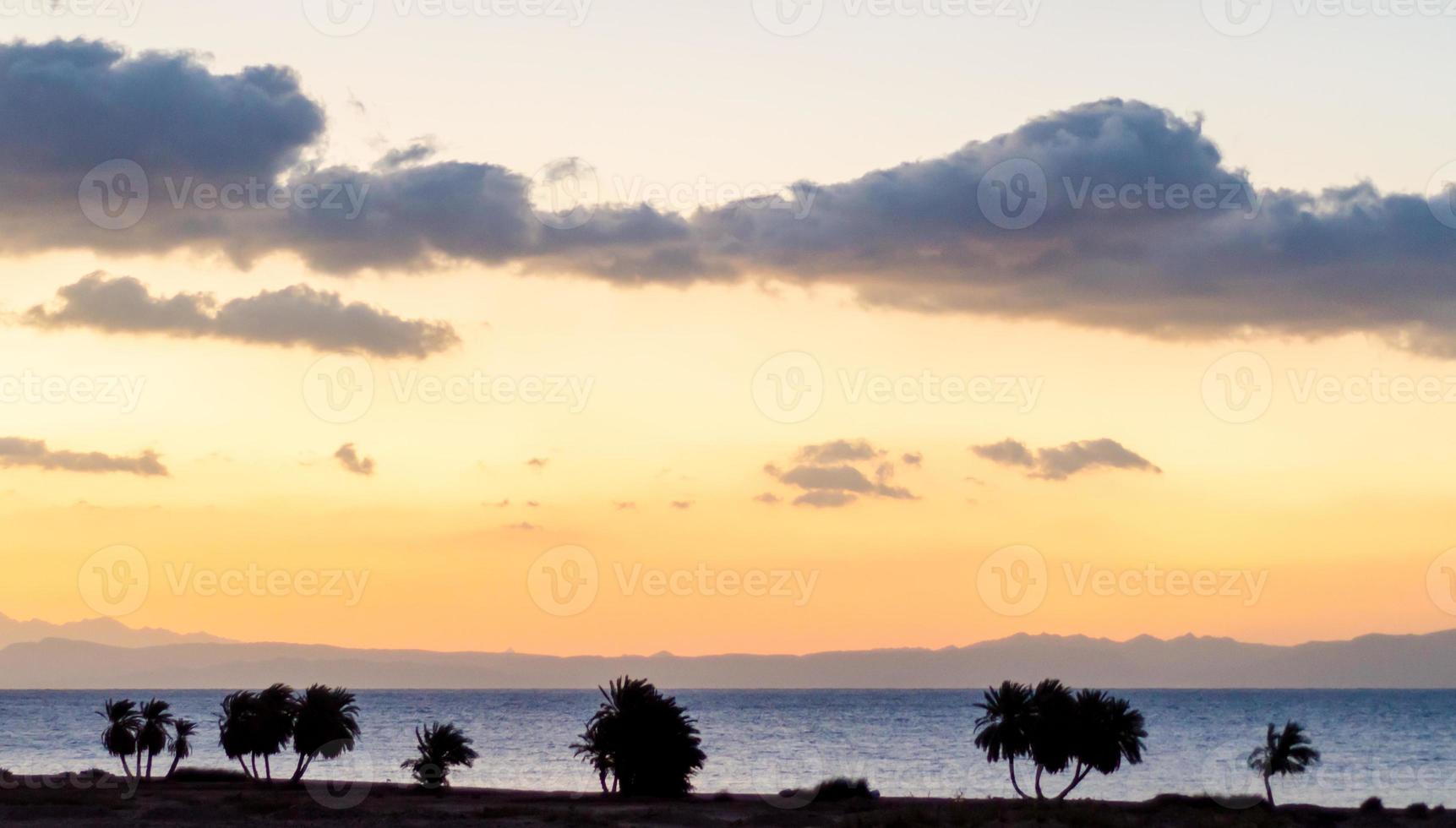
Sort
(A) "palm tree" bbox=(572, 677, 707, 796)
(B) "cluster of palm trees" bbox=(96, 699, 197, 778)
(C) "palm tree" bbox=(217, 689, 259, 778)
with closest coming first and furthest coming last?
1. (A) "palm tree" bbox=(572, 677, 707, 796)
2. (C) "palm tree" bbox=(217, 689, 259, 778)
3. (B) "cluster of palm trees" bbox=(96, 699, 197, 778)

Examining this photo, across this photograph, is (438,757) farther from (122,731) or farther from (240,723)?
(122,731)

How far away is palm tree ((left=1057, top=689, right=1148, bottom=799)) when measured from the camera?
2163 inches

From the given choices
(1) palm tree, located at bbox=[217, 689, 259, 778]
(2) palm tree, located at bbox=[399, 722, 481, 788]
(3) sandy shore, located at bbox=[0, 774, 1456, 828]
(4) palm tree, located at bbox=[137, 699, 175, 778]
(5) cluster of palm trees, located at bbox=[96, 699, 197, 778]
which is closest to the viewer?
(3) sandy shore, located at bbox=[0, 774, 1456, 828]

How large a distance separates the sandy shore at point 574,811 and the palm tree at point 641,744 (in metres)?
1.65

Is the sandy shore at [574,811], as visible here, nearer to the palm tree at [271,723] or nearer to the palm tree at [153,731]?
the palm tree at [271,723]

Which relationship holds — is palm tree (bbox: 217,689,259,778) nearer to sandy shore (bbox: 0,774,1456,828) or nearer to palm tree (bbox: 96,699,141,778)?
sandy shore (bbox: 0,774,1456,828)

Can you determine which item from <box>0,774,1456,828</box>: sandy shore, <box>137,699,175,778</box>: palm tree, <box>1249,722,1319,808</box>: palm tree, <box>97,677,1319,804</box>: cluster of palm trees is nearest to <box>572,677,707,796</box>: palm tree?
<box>97,677,1319,804</box>: cluster of palm trees

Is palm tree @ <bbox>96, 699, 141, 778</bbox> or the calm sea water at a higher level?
palm tree @ <bbox>96, 699, 141, 778</bbox>

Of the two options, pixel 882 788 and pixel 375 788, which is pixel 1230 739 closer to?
pixel 882 788

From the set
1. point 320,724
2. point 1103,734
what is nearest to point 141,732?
point 320,724

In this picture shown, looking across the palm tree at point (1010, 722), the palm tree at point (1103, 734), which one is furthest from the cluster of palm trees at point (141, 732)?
the palm tree at point (1103, 734)

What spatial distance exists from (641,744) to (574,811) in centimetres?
862

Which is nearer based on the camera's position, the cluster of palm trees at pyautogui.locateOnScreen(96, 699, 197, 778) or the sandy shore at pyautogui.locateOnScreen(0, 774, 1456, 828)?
the sandy shore at pyautogui.locateOnScreen(0, 774, 1456, 828)

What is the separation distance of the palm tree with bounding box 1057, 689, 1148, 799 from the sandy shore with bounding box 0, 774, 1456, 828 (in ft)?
6.28
